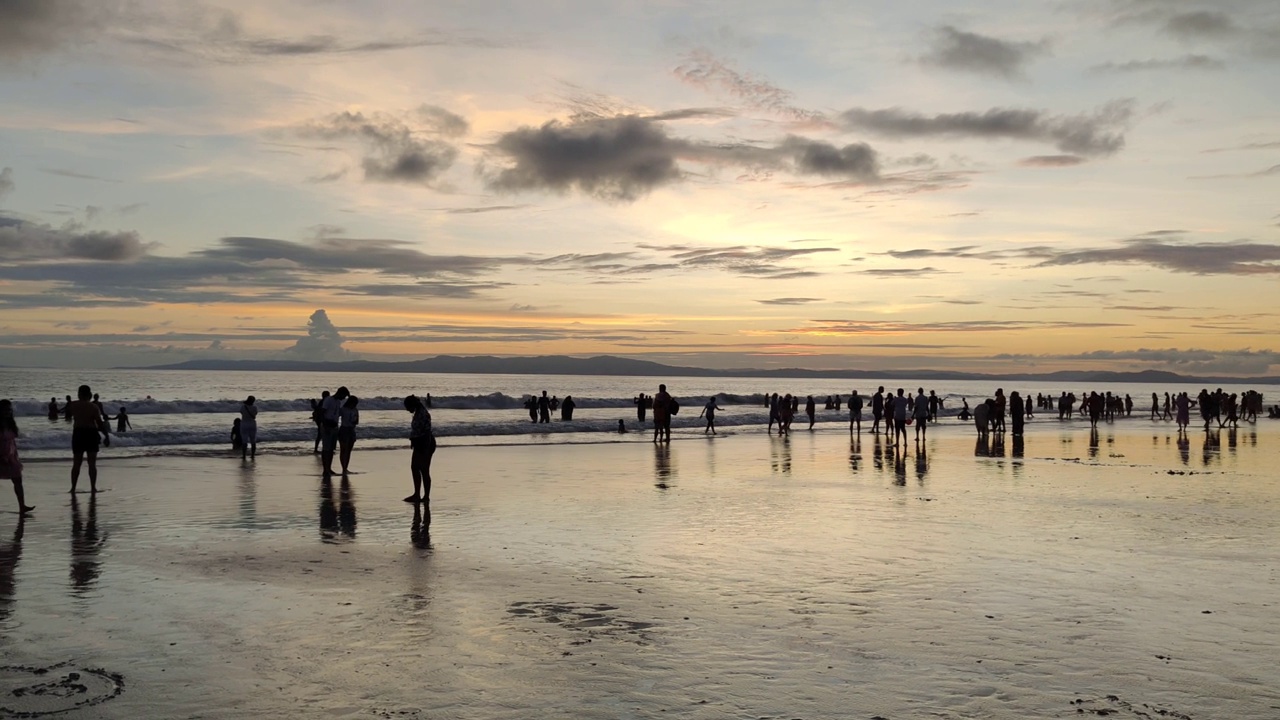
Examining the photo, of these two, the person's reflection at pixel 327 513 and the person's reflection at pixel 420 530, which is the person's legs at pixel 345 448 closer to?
the person's reflection at pixel 327 513

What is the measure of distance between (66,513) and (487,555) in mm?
8500

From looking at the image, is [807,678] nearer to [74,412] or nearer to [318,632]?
[318,632]

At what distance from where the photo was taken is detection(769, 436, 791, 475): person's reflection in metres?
25.7

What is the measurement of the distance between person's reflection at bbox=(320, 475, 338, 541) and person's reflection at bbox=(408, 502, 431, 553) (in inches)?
44.1

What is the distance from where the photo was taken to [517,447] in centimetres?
3553

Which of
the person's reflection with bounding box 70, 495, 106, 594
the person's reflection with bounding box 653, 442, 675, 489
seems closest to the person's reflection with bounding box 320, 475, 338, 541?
the person's reflection with bounding box 70, 495, 106, 594

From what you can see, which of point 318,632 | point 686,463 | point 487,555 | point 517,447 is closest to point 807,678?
point 318,632

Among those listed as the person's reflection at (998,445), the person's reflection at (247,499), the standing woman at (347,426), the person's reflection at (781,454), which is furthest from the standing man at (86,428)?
the person's reflection at (998,445)

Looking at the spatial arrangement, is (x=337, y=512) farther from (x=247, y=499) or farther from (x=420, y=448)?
(x=247, y=499)

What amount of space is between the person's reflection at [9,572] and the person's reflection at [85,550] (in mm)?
549

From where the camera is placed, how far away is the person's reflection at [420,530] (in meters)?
13.0

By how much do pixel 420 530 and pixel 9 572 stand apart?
510cm

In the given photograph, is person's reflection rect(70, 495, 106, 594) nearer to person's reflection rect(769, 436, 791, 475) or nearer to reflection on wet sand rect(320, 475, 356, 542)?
reflection on wet sand rect(320, 475, 356, 542)

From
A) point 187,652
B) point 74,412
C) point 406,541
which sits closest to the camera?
point 187,652
